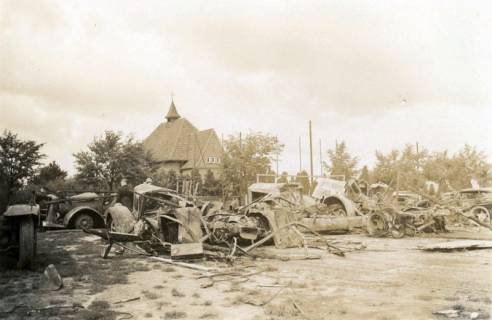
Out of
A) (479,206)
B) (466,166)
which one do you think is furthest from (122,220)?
(466,166)

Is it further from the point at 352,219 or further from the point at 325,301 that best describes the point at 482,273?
the point at 352,219

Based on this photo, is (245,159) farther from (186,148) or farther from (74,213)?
(74,213)

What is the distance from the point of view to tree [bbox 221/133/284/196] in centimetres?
3328

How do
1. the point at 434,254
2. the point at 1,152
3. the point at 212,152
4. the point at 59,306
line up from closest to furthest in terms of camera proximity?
the point at 59,306
the point at 434,254
the point at 1,152
the point at 212,152

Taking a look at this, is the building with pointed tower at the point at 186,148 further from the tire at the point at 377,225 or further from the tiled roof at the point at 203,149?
the tire at the point at 377,225

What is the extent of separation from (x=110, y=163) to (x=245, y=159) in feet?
38.7

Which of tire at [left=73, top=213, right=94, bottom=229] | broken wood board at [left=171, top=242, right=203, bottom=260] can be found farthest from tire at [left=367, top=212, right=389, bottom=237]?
tire at [left=73, top=213, right=94, bottom=229]

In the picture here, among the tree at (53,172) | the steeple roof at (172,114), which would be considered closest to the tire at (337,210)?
the tree at (53,172)

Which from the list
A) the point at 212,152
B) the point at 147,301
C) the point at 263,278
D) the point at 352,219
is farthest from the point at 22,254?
the point at 212,152

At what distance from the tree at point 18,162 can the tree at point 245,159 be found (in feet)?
70.1

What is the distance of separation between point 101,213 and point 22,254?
8.08m

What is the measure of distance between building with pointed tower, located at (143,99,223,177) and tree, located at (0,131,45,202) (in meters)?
30.8

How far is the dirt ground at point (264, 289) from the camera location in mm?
4527

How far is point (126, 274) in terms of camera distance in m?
6.85
